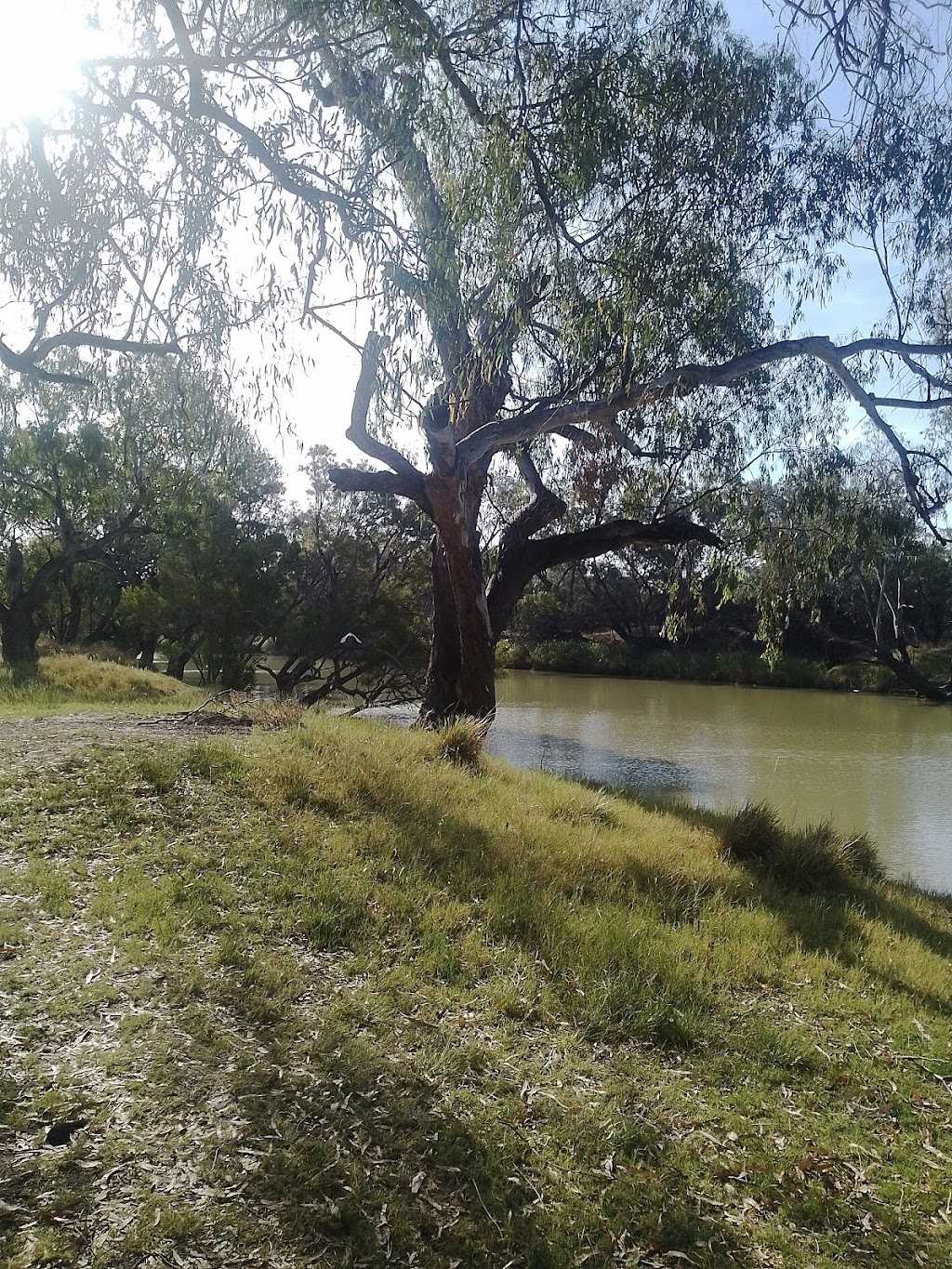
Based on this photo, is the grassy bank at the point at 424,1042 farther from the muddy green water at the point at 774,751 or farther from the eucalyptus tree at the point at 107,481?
the muddy green water at the point at 774,751

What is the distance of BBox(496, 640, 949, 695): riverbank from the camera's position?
90.6 ft

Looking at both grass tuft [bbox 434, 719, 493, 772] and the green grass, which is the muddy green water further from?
the green grass

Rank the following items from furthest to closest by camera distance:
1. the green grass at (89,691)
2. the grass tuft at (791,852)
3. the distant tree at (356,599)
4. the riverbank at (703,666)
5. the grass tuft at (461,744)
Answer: the riverbank at (703,666) → the distant tree at (356,599) → the green grass at (89,691) → the grass tuft at (461,744) → the grass tuft at (791,852)

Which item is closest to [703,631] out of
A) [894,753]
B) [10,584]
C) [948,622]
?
[948,622]

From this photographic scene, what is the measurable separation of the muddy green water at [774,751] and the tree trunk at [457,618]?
2886 millimetres

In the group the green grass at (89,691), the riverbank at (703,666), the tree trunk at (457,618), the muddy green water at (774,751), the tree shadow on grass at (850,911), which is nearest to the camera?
the tree shadow on grass at (850,911)

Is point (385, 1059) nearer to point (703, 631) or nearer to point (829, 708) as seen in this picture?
point (829, 708)

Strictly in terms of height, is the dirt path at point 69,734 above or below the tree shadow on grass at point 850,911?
above

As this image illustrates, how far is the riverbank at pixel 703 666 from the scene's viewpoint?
27.6 m

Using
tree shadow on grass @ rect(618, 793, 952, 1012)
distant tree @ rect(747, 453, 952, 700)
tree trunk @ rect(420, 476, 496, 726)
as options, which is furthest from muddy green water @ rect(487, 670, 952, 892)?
tree trunk @ rect(420, 476, 496, 726)

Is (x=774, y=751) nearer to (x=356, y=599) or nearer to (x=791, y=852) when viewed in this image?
(x=356, y=599)

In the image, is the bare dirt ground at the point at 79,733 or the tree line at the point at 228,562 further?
the tree line at the point at 228,562

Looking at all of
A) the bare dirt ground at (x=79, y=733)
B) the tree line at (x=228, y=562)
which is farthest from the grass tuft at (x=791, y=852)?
the tree line at (x=228, y=562)

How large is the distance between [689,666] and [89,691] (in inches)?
894
